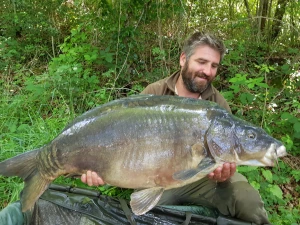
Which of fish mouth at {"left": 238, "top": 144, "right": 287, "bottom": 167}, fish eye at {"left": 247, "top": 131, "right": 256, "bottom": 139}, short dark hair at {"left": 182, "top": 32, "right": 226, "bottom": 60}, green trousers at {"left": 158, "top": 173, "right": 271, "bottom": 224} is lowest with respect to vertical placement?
green trousers at {"left": 158, "top": 173, "right": 271, "bottom": 224}

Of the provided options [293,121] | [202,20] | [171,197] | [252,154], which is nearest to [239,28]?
[202,20]

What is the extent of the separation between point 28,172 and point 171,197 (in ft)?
3.51

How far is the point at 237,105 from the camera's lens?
357cm

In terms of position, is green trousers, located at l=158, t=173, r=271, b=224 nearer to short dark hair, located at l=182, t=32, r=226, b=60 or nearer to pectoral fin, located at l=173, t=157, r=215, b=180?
pectoral fin, located at l=173, t=157, r=215, b=180

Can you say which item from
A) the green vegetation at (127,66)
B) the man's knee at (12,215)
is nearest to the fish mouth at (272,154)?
the green vegetation at (127,66)

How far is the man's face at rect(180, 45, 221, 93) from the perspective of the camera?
2.49 metres

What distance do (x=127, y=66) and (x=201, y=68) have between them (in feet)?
5.88

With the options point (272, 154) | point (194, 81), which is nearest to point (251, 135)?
point (272, 154)

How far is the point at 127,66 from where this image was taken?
13.6ft

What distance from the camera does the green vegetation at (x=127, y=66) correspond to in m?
3.00

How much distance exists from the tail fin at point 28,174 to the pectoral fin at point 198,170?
0.65m

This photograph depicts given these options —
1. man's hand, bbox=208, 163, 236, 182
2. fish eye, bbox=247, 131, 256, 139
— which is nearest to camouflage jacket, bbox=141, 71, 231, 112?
man's hand, bbox=208, 163, 236, 182

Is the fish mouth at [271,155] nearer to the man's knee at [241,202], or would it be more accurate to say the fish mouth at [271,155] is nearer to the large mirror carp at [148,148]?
the large mirror carp at [148,148]

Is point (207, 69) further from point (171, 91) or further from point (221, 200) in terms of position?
point (221, 200)
